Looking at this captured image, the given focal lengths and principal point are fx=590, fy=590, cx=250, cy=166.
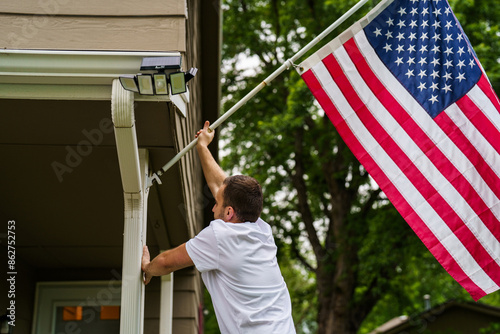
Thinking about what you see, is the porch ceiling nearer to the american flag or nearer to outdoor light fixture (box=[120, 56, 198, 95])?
outdoor light fixture (box=[120, 56, 198, 95])

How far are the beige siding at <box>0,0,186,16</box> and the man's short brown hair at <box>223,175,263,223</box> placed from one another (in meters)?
1.00

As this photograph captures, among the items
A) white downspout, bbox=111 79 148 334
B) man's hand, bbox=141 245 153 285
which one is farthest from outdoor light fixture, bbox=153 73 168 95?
man's hand, bbox=141 245 153 285

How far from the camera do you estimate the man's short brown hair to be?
2.83 meters

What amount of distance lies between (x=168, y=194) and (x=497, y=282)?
2.18 metres

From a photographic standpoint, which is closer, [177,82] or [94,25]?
[177,82]

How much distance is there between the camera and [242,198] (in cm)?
283

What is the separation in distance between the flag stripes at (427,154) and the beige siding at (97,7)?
3.27ft

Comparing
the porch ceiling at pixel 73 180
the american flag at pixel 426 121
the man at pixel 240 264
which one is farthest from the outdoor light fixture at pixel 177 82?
the american flag at pixel 426 121

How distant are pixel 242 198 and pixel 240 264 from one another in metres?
0.32

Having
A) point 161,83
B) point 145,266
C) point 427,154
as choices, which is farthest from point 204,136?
point 427,154

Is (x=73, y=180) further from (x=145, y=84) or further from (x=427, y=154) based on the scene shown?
(x=427, y=154)

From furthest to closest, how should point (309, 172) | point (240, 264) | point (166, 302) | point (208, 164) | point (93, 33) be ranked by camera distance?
point (309, 172) → point (166, 302) → point (208, 164) → point (93, 33) → point (240, 264)

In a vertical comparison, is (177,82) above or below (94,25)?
below

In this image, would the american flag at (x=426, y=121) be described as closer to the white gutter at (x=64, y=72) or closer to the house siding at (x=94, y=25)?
the house siding at (x=94, y=25)
